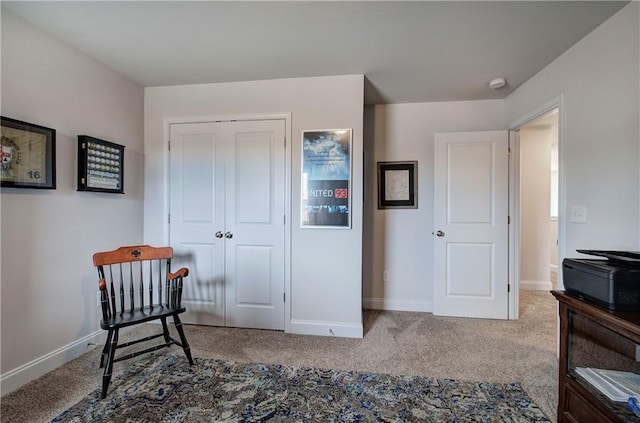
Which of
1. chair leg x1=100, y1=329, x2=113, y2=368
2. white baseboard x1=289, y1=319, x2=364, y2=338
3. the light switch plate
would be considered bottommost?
white baseboard x1=289, y1=319, x2=364, y2=338

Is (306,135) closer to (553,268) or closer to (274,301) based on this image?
(274,301)

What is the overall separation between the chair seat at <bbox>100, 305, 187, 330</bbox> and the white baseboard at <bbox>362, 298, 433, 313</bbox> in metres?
2.05

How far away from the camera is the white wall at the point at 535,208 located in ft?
Answer: 12.4

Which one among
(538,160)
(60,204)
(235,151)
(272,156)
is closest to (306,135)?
(272,156)

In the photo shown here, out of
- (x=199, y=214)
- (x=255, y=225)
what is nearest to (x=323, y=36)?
(x=255, y=225)

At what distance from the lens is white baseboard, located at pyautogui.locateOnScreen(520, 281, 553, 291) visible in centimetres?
379

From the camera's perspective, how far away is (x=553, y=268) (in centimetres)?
465

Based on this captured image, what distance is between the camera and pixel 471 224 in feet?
9.62

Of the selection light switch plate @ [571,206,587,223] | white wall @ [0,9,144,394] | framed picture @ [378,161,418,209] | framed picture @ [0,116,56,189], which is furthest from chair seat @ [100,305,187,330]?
light switch plate @ [571,206,587,223]

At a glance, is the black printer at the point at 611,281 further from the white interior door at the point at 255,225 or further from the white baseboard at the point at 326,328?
the white interior door at the point at 255,225

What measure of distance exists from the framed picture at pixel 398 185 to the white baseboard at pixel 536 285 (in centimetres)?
220

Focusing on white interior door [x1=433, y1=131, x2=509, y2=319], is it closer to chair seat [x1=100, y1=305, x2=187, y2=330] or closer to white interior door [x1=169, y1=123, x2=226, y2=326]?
white interior door [x1=169, y1=123, x2=226, y2=326]

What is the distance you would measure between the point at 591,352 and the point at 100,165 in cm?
347

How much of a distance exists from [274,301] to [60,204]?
72.2 inches
